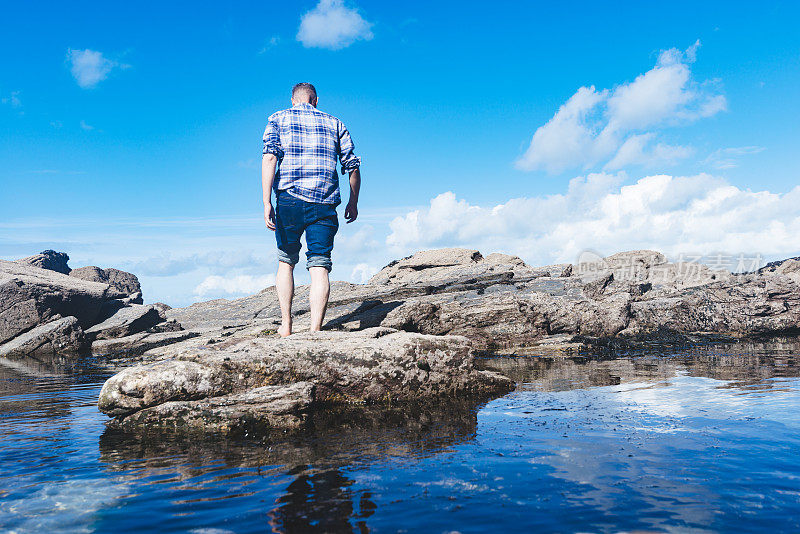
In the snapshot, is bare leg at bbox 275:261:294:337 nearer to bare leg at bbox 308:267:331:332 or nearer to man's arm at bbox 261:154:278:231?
bare leg at bbox 308:267:331:332

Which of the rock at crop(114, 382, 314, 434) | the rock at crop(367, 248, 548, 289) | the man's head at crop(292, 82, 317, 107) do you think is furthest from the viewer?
the rock at crop(367, 248, 548, 289)

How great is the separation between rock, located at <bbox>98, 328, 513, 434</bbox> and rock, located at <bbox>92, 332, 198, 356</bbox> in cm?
1218

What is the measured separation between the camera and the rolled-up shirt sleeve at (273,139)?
24.5 feet

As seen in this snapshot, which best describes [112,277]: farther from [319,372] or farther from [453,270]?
[319,372]

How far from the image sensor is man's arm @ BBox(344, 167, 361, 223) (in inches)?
322

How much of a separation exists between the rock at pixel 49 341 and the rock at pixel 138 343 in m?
0.92

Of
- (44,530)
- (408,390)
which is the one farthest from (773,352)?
(44,530)

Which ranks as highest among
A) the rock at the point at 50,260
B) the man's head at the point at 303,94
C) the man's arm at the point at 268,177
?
the rock at the point at 50,260

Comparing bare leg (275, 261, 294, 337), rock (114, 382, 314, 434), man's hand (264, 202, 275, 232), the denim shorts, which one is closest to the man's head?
the denim shorts

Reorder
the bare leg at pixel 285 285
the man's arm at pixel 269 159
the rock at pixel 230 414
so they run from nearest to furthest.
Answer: the rock at pixel 230 414
the man's arm at pixel 269 159
the bare leg at pixel 285 285

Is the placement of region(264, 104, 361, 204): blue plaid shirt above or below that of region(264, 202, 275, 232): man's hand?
above

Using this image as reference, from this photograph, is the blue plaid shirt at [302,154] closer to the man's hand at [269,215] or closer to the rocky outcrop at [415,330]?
the man's hand at [269,215]

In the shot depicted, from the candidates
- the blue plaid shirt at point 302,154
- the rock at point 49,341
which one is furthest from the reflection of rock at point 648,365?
the rock at point 49,341

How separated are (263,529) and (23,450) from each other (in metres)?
3.02
